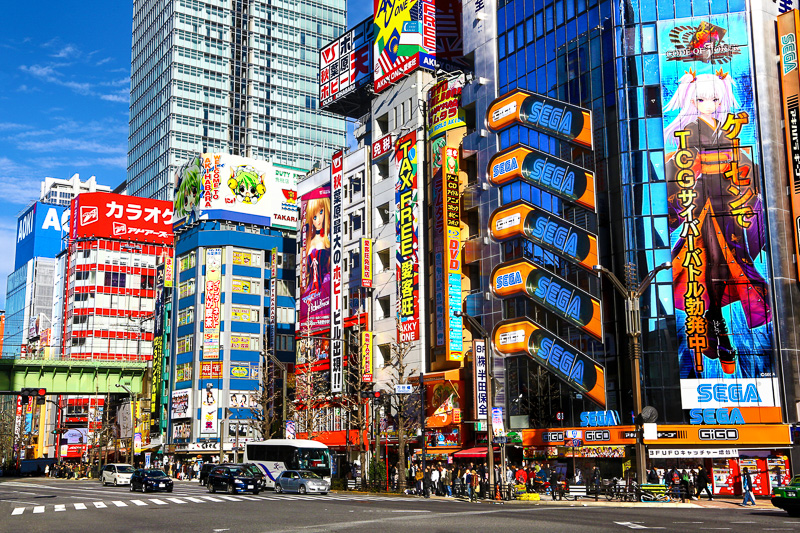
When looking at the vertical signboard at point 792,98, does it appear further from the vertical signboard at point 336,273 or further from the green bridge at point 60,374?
the green bridge at point 60,374

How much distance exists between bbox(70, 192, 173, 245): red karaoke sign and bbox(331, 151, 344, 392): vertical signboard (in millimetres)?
62094

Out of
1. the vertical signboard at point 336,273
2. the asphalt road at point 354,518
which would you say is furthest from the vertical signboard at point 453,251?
the asphalt road at point 354,518

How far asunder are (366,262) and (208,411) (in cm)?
3268

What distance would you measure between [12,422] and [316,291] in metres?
123

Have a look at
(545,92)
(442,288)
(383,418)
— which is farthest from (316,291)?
(545,92)

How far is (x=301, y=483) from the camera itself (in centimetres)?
5012

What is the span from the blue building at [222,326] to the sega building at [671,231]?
48308 millimetres

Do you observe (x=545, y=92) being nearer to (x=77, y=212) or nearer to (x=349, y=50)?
(x=349, y=50)

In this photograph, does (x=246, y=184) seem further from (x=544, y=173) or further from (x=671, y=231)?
(x=671, y=231)

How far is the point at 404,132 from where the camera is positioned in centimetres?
7481

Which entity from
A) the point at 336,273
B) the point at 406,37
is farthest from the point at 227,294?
the point at 406,37

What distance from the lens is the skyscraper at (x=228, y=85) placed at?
16450cm

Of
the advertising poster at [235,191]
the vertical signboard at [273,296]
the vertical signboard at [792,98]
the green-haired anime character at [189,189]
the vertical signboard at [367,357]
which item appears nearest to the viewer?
the vertical signboard at [792,98]

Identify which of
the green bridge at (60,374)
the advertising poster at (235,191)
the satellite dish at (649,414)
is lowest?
the satellite dish at (649,414)
